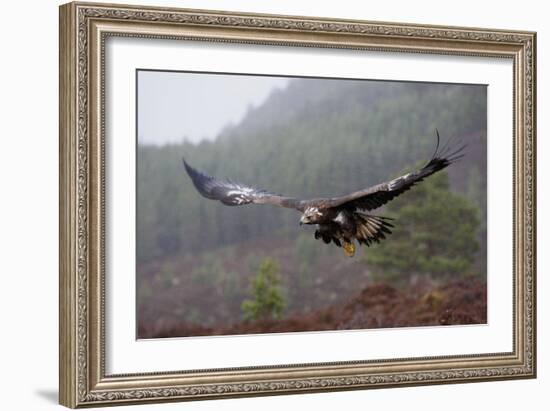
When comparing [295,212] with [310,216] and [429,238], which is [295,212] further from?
[429,238]

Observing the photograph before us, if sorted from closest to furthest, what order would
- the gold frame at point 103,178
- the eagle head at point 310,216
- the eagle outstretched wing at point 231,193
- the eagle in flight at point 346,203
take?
the gold frame at point 103,178 < the eagle outstretched wing at point 231,193 < the eagle in flight at point 346,203 < the eagle head at point 310,216

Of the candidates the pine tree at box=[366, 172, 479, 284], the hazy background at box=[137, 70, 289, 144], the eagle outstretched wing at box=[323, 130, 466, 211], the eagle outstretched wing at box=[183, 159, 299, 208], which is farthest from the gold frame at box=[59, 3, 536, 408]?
the eagle outstretched wing at box=[183, 159, 299, 208]

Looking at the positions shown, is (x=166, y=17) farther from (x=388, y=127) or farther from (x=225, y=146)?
(x=388, y=127)

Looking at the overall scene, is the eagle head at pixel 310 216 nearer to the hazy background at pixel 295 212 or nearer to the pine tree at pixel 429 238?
the hazy background at pixel 295 212

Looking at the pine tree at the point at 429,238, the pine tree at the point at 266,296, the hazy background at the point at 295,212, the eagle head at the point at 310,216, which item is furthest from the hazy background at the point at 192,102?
the pine tree at the point at 429,238

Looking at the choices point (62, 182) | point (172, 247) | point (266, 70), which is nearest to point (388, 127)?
point (266, 70)

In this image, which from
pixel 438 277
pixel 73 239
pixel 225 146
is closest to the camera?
pixel 73 239

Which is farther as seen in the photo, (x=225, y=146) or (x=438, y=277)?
(x=438, y=277)

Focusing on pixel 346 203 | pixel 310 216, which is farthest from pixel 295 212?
pixel 346 203
